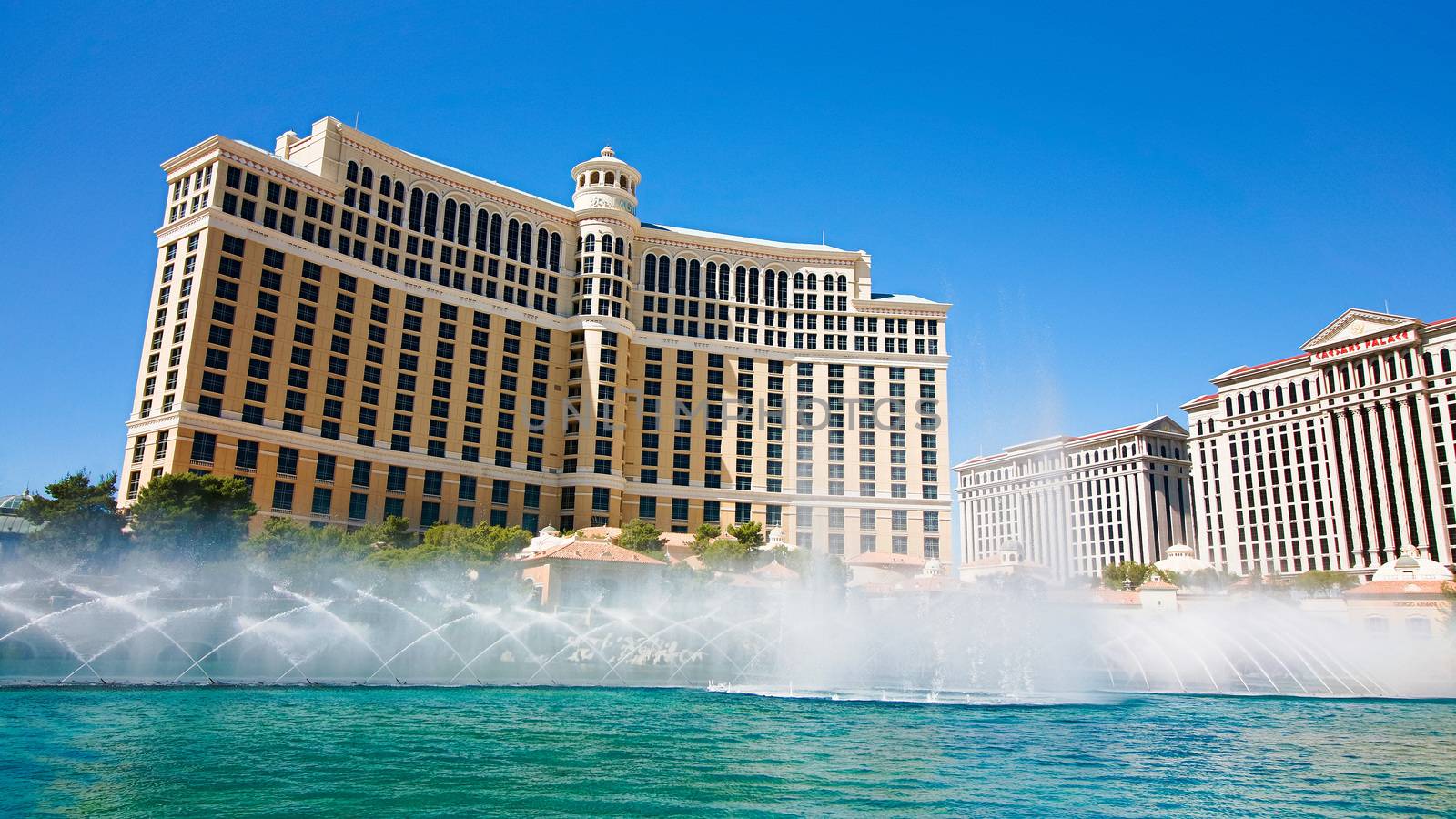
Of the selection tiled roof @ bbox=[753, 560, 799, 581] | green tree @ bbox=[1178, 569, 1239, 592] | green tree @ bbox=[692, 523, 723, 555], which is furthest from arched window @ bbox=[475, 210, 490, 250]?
green tree @ bbox=[1178, 569, 1239, 592]

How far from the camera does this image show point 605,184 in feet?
384

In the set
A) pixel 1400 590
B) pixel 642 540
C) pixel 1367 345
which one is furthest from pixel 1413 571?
pixel 642 540

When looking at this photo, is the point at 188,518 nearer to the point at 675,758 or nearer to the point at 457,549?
the point at 457,549

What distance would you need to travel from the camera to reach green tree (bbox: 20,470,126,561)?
57.8 metres

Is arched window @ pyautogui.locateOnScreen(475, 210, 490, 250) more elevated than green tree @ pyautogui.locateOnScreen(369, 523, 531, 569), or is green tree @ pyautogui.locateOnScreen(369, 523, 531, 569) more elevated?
arched window @ pyautogui.locateOnScreen(475, 210, 490, 250)

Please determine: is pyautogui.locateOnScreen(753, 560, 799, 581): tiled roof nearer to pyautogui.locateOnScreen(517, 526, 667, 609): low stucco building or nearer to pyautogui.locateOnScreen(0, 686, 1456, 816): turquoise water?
pyautogui.locateOnScreen(517, 526, 667, 609): low stucco building

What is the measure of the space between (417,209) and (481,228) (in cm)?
757

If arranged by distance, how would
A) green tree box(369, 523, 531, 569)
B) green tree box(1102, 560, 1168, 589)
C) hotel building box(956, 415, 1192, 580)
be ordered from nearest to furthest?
1. green tree box(369, 523, 531, 569)
2. green tree box(1102, 560, 1168, 589)
3. hotel building box(956, 415, 1192, 580)

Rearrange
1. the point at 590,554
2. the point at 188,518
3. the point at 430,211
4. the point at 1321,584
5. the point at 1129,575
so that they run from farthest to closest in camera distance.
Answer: the point at 1129,575, the point at 430,211, the point at 1321,584, the point at 590,554, the point at 188,518

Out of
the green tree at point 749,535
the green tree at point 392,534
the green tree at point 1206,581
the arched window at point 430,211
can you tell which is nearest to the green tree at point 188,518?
the green tree at point 392,534

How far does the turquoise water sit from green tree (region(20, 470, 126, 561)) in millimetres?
30056

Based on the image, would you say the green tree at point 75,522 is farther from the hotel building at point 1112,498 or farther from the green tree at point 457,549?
the hotel building at point 1112,498

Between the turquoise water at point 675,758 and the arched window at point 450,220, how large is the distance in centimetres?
7697

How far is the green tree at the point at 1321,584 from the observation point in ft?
342
